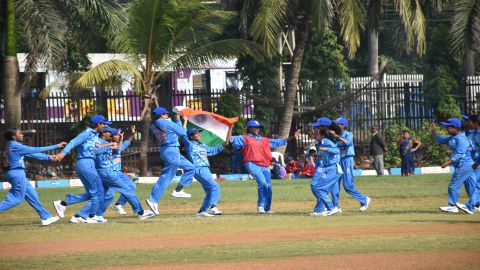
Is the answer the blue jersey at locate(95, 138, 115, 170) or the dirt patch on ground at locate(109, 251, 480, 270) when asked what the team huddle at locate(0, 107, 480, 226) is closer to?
the blue jersey at locate(95, 138, 115, 170)

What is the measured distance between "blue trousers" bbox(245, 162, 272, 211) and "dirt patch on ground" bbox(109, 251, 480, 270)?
6167mm

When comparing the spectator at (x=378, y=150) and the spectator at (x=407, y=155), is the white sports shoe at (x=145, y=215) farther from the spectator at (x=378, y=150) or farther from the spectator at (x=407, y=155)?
the spectator at (x=407, y=155)

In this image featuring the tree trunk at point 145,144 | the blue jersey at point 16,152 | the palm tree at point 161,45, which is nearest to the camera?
the blue jersey at point 16,152

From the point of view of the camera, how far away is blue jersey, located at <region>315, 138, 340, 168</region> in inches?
790

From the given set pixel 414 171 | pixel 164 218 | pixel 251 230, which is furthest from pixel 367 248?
pixel 414 171

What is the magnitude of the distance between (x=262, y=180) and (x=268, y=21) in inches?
480

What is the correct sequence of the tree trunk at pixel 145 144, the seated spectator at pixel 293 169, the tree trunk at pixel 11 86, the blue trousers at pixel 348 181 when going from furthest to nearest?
the seated spectator at pixel 293 169
the tree trunk at pixel 145 144
the tree trunk at pixel 11 86
the blue trousers at pixel 348 181

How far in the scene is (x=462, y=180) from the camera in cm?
2009

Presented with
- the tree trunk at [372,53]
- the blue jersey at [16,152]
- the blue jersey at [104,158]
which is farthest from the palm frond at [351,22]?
the tree trunk at [372,53]

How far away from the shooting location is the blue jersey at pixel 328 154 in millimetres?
20062

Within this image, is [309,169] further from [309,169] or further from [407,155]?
[407,155]

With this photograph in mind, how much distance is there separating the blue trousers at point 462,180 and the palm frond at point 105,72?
13867 mm

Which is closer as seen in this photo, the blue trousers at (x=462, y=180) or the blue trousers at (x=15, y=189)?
the blue trousers at (x=15, y=189)

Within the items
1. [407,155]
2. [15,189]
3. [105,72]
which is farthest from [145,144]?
[15,189]
